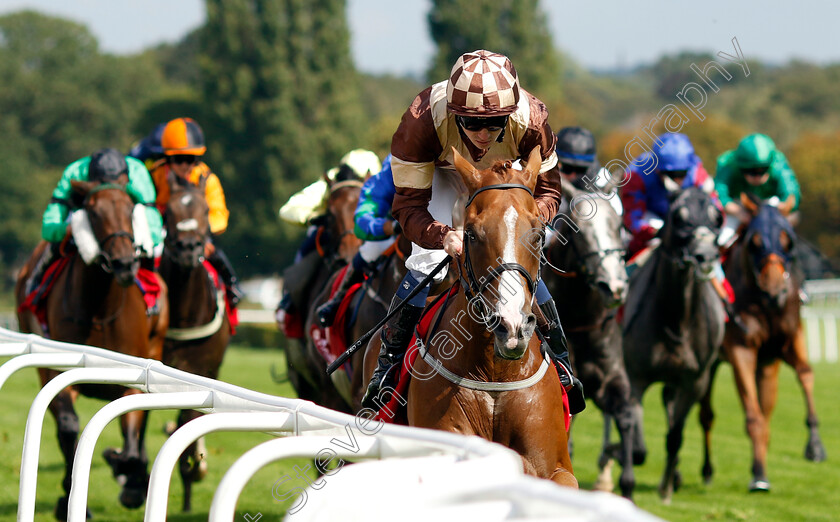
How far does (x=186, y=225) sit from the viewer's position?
285 inches

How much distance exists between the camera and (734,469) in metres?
9.05

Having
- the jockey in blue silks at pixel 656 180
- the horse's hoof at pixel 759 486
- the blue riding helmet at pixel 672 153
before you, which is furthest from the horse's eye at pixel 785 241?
the horse's hoof at pixel 759 486

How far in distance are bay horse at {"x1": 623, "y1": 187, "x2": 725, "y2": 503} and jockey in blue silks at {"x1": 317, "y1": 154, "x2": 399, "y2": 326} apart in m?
2.25

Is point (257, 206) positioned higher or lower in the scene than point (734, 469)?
higher

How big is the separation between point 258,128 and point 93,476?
3586 cm

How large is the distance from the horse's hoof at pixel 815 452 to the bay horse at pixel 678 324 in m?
2.43

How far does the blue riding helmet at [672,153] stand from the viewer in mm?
8016

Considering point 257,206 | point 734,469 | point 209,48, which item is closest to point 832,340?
point 734,469

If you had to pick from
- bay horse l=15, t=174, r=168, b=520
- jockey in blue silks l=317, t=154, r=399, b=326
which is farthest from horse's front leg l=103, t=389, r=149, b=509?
jockey in blue silks l=317, t=154, r=399, b=326

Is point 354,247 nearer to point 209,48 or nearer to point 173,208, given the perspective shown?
point 173,208

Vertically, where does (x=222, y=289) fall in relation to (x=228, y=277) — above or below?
below

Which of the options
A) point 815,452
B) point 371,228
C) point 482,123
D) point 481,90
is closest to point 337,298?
point 371,228

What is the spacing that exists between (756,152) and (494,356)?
6.25m

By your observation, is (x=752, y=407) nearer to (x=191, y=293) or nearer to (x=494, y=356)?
(x=191, y=293)
